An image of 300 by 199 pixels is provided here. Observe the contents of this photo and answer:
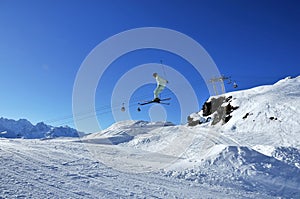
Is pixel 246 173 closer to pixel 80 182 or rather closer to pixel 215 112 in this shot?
pixel 80 182

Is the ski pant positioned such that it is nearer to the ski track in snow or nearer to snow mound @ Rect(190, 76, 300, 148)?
the ski track in snow

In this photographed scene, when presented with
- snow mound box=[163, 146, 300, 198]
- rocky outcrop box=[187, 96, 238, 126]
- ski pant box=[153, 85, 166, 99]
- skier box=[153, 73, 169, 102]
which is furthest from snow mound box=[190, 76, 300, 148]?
skier box=[153, 73, 169, 102]

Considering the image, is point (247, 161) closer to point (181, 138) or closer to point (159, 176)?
point (159, 176)

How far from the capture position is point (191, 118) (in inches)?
1876

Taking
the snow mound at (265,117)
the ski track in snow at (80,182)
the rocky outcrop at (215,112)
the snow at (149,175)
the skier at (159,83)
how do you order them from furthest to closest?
1. the rocky outcrop at (215,112)
2. the snow mound at (265,117)
3. the skier at (159,83)
4. the snow at (149,175)
5. the ski track in snow at (80,182)

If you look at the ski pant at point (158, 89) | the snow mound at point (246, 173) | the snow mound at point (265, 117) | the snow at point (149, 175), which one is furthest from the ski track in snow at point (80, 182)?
the snow mound at point (265, 117)

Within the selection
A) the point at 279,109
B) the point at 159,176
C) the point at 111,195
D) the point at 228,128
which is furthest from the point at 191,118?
the point at 111,195

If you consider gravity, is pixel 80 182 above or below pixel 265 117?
below

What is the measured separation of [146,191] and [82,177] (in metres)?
2.17

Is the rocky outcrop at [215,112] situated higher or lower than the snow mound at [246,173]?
higher

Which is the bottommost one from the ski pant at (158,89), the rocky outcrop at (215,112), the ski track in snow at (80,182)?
the ski track in snow at (80,182)

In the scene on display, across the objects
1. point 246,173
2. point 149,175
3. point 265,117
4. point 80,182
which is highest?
→ point 265,117

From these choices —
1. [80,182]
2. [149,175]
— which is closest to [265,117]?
[149,175]

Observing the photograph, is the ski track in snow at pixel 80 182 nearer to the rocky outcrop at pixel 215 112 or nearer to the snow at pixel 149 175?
the snow at pixel 149 175
